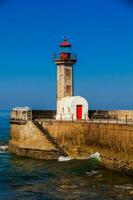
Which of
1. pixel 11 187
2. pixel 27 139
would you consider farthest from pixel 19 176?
pixel 27 139

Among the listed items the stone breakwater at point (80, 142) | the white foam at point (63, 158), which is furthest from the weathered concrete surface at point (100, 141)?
the white foam at point (63, 158)

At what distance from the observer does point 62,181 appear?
26.0 m

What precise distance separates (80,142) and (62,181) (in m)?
7.62

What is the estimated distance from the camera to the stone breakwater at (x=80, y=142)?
27709mm

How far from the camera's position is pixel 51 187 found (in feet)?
80.4

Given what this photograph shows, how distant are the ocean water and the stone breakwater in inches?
34.3

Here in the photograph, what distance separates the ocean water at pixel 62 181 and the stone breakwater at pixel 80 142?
0.87 m

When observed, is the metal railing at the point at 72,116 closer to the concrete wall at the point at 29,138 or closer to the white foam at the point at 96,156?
the concrete wall at the point at 29,138

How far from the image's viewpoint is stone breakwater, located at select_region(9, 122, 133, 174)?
1091 inches

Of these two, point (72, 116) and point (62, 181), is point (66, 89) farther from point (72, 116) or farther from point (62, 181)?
point (62, 181)

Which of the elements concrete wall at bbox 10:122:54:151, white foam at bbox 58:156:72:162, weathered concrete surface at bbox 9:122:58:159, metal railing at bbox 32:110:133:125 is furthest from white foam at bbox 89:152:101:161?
metal railing at bbox 32:110:133:125

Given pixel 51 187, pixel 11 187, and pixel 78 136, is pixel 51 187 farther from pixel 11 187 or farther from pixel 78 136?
pixel 78 136

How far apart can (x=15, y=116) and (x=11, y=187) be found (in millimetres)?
16044

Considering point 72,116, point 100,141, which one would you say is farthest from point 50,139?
point 100,141
